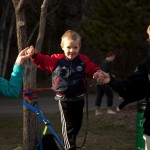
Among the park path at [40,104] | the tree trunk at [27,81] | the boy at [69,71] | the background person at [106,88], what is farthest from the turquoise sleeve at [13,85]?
the park path at [40,104]

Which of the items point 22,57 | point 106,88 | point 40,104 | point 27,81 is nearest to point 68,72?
point 22,57

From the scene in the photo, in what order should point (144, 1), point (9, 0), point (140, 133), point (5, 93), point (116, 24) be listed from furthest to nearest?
point (9, 0) → point (116, 24) → point (144, 1) → point (140, 133) → point (5, 93)

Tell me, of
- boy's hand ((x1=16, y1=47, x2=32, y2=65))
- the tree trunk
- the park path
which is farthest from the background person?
boy's hand ((x1=16, y1=47, x2=32, y2=65))

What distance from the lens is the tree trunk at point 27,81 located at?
21.5ft

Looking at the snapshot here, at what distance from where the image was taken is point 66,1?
20.8m

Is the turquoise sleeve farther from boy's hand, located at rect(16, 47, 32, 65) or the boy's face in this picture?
the boy's face

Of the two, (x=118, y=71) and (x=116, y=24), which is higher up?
(x=116, y=24)

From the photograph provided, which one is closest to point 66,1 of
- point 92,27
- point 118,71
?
point 118,71

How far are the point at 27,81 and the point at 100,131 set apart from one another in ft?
10.0

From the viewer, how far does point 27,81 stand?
22.0ft

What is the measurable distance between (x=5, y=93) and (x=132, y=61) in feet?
59.3

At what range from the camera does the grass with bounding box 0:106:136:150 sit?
7.92 metres

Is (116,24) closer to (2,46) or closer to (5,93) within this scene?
(2,46)

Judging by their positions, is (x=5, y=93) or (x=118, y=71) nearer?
(x=5, y=93)
